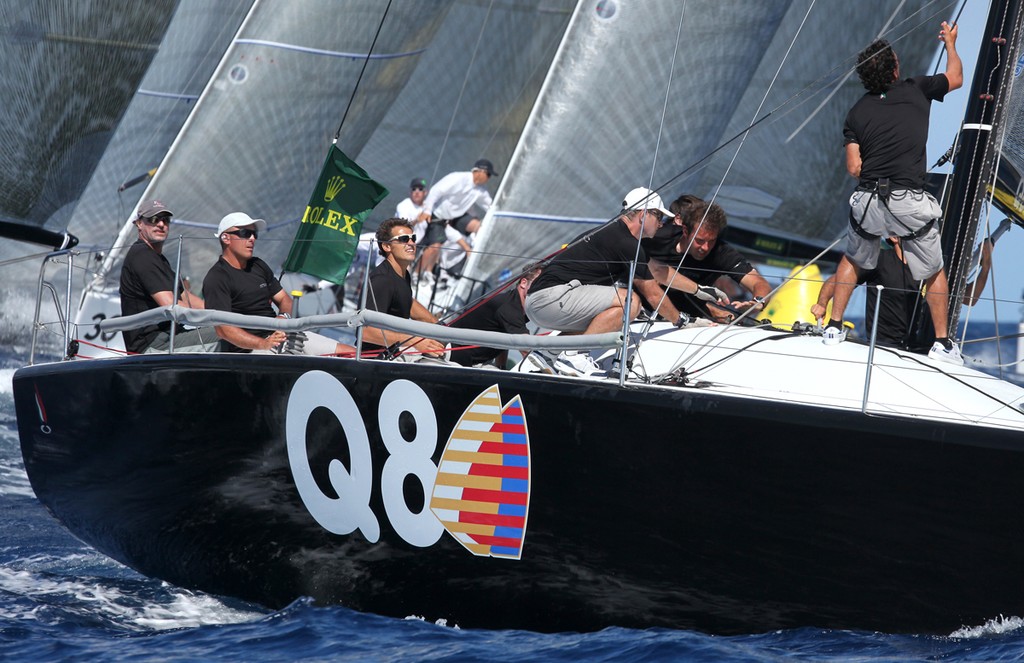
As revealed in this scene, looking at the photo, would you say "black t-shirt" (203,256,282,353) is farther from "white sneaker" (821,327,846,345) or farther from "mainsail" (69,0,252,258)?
"mainsail" (69,0,252,258)

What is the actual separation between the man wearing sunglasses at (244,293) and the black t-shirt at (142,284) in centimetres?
26

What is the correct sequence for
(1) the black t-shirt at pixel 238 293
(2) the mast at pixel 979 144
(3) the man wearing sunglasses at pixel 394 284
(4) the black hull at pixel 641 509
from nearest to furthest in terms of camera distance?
(4) the black hull at pixel 641 509 → (3) the man wearing sunglasses at pixel 394 284 → (2) the mast at pixel 979 144 → (1) the black t-shirt at pixel 238 293

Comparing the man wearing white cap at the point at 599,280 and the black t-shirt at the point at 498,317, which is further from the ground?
the man wearing white cap at the point at 599,280

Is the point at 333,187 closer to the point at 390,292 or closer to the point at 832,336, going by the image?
the point at 390,292

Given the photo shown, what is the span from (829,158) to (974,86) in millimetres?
6417

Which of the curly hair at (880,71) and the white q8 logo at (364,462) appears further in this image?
the curly hair at (880,71)

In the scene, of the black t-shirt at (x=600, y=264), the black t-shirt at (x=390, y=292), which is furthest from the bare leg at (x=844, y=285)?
the black t-shirt at (x=390, y=292)

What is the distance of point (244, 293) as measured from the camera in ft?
19.8

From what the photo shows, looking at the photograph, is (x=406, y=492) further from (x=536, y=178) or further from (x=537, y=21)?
(x=537, y=21)

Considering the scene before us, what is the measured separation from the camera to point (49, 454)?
6520 millimetres

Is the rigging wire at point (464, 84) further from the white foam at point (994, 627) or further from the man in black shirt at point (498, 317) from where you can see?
the white foam at point (994, 627)

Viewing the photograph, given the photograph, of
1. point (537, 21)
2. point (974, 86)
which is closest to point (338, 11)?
point (537, 21)

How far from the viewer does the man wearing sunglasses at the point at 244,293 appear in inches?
229

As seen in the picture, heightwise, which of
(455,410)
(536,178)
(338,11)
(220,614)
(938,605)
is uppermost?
(338,11)
